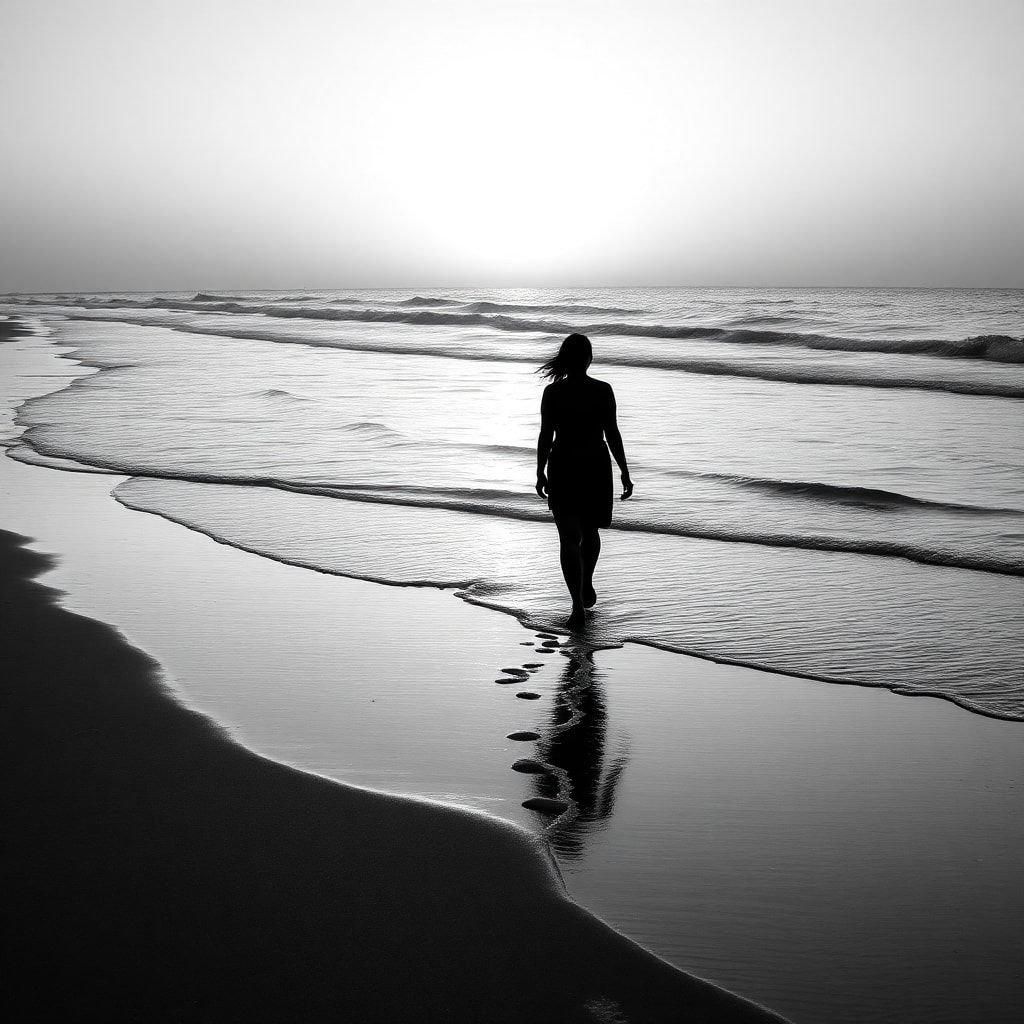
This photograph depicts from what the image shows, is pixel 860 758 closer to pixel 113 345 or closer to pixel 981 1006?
pixel 981 1006

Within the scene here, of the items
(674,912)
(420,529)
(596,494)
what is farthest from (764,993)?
(420,529)

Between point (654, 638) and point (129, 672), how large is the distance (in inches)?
105

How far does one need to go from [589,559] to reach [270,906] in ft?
11.4

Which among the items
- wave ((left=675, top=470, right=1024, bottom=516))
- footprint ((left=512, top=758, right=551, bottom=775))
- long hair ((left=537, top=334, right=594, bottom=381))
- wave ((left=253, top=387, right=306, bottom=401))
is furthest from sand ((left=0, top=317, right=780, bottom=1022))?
wave ((left=253, top=387, right=306, bottom=401))

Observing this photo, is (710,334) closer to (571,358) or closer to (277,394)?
(277,394)

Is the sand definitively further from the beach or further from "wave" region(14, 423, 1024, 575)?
"wave" region(14, 423, 1024, 575)

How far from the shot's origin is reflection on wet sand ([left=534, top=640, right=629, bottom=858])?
11.1ft

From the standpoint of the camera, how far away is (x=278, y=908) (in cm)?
280

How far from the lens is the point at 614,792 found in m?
3.63

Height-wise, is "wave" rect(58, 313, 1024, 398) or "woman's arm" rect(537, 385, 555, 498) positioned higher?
"woman's arm" rect(537, 385, 555, 498)

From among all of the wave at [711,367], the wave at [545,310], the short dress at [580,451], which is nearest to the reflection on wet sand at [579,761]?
the short dress at [580,451]

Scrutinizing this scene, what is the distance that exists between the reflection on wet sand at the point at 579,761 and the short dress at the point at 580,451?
125 cm

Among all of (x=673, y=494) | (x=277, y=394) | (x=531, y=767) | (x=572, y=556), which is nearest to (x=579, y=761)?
(x=531, y=767)

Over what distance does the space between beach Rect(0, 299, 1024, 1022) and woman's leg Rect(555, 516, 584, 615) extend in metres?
0.21
